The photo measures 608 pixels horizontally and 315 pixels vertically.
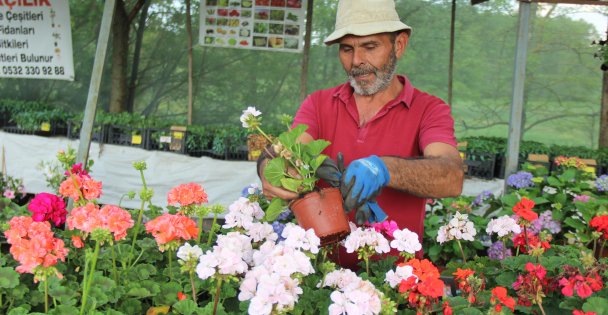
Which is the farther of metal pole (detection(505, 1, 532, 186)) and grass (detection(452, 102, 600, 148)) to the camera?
grass (detection(452, 102, 600, 148))

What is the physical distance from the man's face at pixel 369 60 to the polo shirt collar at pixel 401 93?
0.09 m

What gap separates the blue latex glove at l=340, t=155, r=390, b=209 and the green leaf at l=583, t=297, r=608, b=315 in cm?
50

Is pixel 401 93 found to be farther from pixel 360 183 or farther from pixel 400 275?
pixel 400 275

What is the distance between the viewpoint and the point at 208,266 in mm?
1015

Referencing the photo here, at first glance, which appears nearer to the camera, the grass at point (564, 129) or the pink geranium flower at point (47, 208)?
the pink geranium flower at point (47, 208)

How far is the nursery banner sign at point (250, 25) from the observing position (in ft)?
19.3

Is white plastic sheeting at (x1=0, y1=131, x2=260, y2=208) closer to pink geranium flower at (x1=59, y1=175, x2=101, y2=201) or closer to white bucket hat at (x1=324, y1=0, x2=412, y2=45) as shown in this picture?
white bucket hat at (x1=324, y1=0, x2=412, y2=45)

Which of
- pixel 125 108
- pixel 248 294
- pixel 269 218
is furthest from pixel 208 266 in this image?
pixel 125 108

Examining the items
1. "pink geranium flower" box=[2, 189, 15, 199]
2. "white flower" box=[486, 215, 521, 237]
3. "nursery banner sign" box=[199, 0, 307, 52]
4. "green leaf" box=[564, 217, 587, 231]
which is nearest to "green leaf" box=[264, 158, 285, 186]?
"white flower" box=[486, 215, 521, 237]

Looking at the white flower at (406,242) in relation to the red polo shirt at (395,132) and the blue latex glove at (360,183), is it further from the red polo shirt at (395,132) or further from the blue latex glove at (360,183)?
the red polo shirt at (395,132)

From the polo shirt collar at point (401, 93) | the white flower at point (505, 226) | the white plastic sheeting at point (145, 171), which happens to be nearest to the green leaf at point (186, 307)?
the white flower at point (505, 226)

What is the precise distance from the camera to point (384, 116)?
6.28 feet

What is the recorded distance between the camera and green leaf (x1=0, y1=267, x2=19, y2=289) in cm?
114

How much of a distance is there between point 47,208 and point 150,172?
3.72 m
